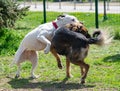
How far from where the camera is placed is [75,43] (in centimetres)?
681

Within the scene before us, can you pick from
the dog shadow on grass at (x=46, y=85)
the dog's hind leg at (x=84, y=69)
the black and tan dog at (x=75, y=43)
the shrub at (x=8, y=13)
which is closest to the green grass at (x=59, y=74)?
the dog shadow on grass at (x=46, y=85)

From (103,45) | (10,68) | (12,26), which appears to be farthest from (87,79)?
(12,26)

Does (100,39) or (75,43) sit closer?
(75,43)

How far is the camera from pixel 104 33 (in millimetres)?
7008

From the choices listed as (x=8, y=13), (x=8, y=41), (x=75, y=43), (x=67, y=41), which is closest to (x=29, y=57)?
(x=67, y=41)

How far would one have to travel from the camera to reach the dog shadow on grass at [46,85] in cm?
688

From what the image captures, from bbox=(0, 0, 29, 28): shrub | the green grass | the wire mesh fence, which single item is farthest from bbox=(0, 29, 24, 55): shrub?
the wire mesh fence

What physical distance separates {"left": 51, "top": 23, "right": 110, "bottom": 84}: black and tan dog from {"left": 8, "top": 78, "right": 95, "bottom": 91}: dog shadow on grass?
23 cm

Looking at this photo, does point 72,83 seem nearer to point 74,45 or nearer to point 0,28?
point 74,45

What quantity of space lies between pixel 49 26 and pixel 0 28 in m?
4.83

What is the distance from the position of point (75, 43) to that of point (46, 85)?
0.94 metres

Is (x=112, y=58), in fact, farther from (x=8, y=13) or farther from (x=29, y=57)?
(x=8, y=13)

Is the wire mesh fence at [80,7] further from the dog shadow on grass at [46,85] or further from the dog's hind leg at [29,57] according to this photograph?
the dog shadow on grass at [46,85]

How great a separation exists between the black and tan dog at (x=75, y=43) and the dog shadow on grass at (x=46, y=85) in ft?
0.77
